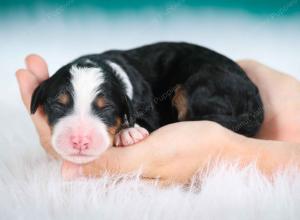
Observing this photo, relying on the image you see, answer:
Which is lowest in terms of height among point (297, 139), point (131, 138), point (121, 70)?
point (297, 139)

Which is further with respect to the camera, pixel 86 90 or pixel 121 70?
pixel 121 70

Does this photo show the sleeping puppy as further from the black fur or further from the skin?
the skin

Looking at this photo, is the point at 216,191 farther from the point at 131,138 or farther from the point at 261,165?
the point at 131,138

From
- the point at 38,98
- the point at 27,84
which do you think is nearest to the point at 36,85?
the point at 27,84

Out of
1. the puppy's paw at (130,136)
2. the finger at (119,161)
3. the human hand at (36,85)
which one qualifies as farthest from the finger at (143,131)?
the human hand at (36,85)

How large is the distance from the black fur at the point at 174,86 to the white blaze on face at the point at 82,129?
16cm

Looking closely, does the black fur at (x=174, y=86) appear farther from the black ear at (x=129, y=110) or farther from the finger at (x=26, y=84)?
the finger at (x=26, y=84)

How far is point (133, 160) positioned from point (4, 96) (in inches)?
82.6

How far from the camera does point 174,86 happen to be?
427cm

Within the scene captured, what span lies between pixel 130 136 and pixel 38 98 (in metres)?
0.60

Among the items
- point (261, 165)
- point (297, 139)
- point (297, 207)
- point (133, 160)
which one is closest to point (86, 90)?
point (133, 160)

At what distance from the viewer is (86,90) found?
11.1 ft

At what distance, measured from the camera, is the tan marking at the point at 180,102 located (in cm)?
404

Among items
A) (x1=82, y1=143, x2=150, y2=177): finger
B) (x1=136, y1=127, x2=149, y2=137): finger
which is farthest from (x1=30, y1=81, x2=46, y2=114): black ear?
(x1=136, y1=127, x2=149, y2=137): finger
